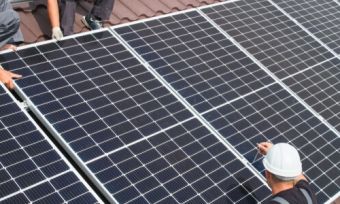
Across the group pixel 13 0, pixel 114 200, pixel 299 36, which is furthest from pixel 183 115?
pixel 299 36

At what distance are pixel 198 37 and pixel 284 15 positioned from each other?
2984 millimetres

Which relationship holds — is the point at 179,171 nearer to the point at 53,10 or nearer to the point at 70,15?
the point at 53,10

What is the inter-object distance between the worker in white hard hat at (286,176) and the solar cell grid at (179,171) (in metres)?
0.77

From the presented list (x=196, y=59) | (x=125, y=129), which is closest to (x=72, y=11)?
(x=196, y=59)

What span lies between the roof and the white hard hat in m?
4.33

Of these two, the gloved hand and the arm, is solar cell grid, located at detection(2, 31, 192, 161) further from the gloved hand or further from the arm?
the arm

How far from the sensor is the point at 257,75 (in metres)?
8.78

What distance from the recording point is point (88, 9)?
9602 millimetres

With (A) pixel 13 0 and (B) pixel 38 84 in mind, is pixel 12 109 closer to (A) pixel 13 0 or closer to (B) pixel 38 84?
(B) pixel 38 84

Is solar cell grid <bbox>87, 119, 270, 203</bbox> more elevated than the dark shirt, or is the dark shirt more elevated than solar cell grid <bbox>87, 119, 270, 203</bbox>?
the dark shirt

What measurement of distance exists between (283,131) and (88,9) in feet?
14.0

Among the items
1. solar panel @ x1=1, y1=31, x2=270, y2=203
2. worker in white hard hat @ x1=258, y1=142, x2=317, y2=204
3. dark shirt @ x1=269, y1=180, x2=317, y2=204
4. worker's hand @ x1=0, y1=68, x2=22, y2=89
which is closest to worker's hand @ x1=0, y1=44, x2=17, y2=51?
solar panel @ x1=1, y1=31, x2=270, y2=203

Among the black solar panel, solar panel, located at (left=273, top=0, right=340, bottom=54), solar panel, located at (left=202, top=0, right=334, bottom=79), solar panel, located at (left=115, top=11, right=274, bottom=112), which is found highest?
solar panel, located at (left=115, top=11, right=274, bottom=112)

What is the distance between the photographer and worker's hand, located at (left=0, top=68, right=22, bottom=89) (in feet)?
21.6
